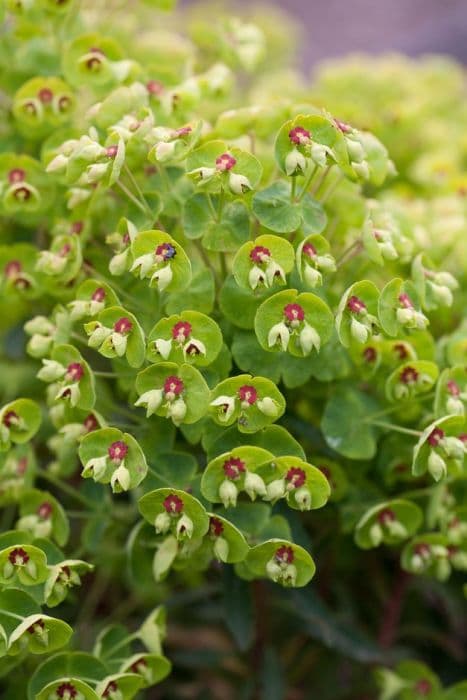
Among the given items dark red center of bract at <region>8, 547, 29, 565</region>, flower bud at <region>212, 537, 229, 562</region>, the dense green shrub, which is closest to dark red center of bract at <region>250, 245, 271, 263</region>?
the dense green shrub

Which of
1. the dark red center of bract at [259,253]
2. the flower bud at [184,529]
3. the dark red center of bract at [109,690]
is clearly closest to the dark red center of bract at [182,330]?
the dark red center of bract at [259,253]

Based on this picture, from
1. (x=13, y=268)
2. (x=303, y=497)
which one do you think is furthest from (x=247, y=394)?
(x=13, y=268)

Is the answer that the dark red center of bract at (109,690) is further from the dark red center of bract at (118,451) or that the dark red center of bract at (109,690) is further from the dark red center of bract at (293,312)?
the dark red center of bract at (293,312)

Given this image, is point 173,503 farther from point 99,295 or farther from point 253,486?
point 99,295

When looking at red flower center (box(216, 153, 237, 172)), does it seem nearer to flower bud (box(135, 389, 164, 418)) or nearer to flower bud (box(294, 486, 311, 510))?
flower bud (box(135, 389, 164, 418))

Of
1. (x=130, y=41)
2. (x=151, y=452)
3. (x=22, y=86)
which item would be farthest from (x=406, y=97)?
(x=151, y=452)
